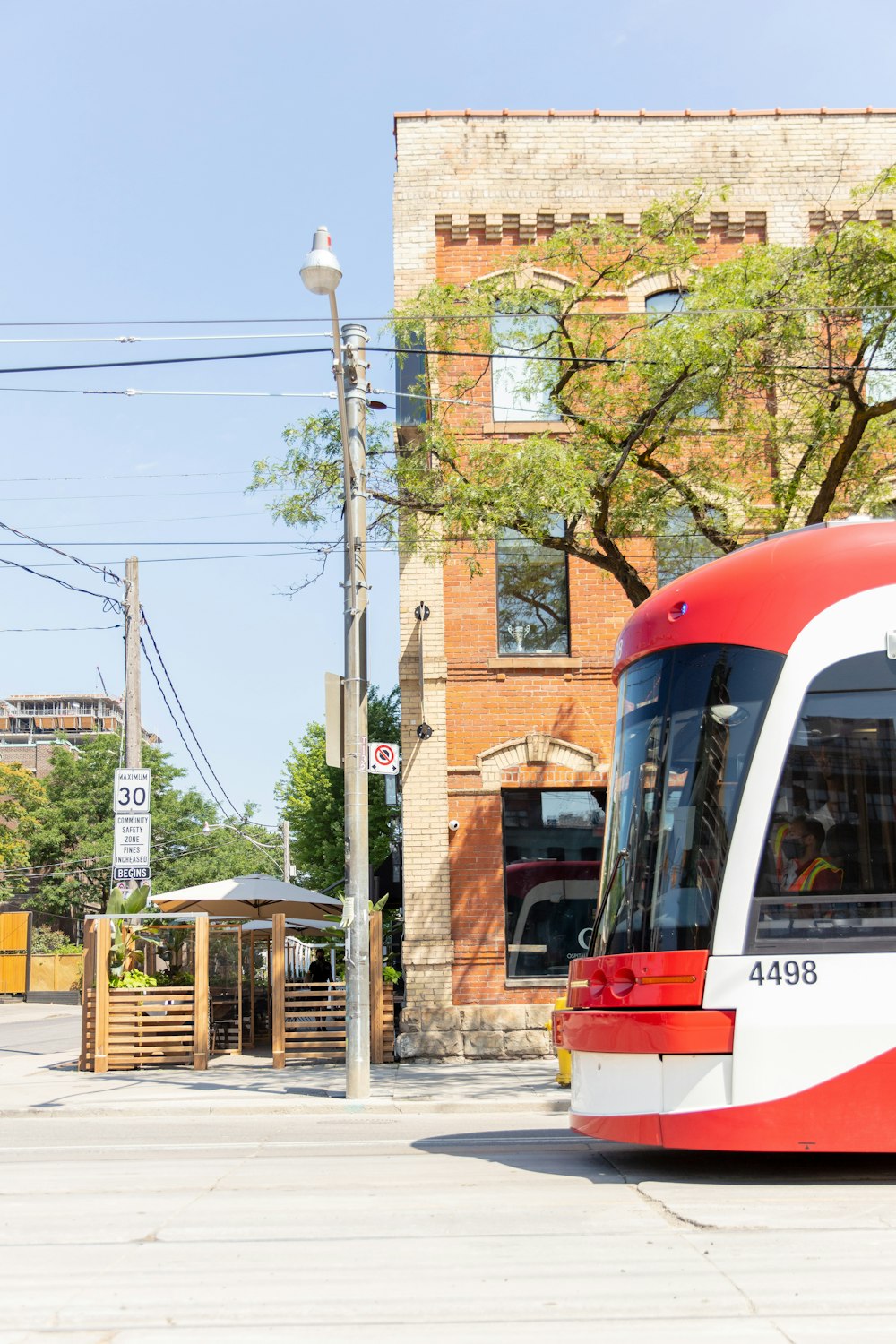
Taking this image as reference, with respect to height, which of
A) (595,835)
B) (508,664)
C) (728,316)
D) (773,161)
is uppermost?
(773,161)

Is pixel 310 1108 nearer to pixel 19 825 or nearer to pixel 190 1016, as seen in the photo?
pixel 190 1016

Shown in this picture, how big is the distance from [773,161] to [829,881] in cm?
1466

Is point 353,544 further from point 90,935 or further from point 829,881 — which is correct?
point 829,881

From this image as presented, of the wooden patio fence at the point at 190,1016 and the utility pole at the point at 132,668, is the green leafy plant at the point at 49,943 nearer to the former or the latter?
the utility pole at the point at 132,668

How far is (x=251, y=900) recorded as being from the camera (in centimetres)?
1848

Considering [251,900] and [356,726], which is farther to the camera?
[251,900]

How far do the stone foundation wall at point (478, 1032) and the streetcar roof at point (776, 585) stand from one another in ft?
31.2

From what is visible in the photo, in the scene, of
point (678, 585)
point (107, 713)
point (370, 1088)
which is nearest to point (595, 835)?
point (370, 1088)

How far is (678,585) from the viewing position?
7.62 m

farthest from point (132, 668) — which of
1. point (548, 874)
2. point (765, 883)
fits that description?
point (765, 883)

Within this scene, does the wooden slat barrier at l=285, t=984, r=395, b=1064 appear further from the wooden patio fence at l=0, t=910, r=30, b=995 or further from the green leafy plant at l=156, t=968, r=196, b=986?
the wooden patio fence at l=0, t=910, r=30, b=995

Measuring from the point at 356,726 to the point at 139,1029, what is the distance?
539 centimetres

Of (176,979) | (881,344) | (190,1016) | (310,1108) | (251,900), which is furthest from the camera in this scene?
(251,900)

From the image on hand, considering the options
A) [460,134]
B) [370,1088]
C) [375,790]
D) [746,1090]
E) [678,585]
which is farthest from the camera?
[375,790]
